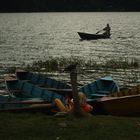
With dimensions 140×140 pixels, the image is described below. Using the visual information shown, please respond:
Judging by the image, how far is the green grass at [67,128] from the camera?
12.1 metres

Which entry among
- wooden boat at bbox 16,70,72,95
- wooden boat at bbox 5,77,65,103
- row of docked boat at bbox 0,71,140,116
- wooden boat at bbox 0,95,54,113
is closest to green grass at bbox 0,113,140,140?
wooden boat at bbox 0,95,54,113

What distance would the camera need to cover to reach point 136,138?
1198 cm

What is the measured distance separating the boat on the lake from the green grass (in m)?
3.04

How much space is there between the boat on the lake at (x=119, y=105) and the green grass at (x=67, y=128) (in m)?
3.04

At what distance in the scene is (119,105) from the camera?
17.8 metres

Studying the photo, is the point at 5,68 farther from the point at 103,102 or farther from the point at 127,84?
the point at 103,102

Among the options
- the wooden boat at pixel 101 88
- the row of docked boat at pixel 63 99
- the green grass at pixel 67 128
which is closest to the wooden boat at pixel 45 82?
the row of docked boat at pixel 63 99

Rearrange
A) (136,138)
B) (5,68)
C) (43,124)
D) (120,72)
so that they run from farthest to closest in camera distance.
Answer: (5,68), (120,72), (43,124), (136,138)

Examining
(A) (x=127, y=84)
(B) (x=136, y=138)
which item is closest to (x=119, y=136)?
(B) (x=136, y=138)

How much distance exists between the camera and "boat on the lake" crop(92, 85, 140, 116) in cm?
1767

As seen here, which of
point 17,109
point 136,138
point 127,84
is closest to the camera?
point 136,138

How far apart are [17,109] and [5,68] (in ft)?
60.7

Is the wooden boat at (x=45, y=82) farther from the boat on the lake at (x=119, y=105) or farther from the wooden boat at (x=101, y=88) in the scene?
the boat on the lake at (x=119, y=105)

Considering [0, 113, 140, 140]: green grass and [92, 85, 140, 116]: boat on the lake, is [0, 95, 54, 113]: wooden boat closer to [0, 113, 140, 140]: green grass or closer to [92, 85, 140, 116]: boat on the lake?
[92, 85, 140, 116]: boat on the lake
